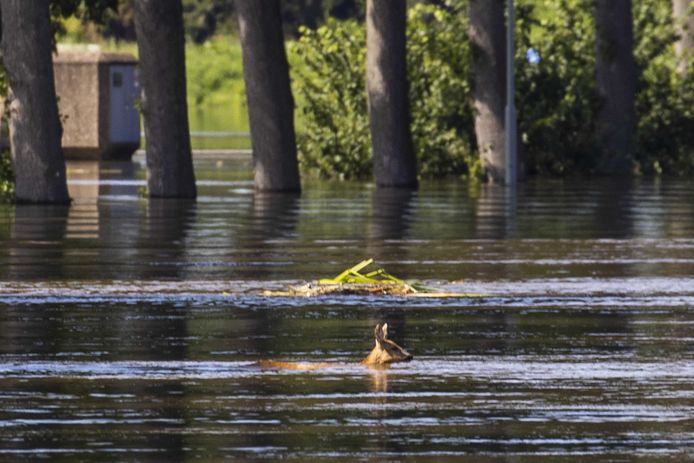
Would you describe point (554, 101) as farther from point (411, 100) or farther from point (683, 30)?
point (683, 30)

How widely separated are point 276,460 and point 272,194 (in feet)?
83.6

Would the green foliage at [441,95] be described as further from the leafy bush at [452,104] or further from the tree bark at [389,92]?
the tree bark at [389,92]

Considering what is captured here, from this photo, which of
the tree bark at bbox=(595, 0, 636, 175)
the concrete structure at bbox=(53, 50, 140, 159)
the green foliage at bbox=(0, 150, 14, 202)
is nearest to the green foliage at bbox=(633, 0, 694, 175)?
the tree bark at bbox=(595, 0, 636, 175)

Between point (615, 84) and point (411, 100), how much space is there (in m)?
3.85

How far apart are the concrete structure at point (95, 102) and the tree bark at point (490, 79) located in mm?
11735

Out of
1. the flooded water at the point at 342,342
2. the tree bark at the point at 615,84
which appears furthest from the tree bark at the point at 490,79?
the flooded water at the point at 342,342

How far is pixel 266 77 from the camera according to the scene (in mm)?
34625

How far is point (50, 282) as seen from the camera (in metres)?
18.5

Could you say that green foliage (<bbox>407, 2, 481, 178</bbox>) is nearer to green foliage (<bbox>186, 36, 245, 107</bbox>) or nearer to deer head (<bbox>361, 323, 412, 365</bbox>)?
deer head (<bbox>361, 323, 412, 365</bbox>)

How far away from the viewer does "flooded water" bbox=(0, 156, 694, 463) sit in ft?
33.7

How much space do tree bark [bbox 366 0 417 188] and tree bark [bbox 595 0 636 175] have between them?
606cm

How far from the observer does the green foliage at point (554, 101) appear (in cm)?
4275

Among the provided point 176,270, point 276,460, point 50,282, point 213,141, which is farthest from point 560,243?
point 213,141

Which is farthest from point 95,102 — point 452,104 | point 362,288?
point 362,288
